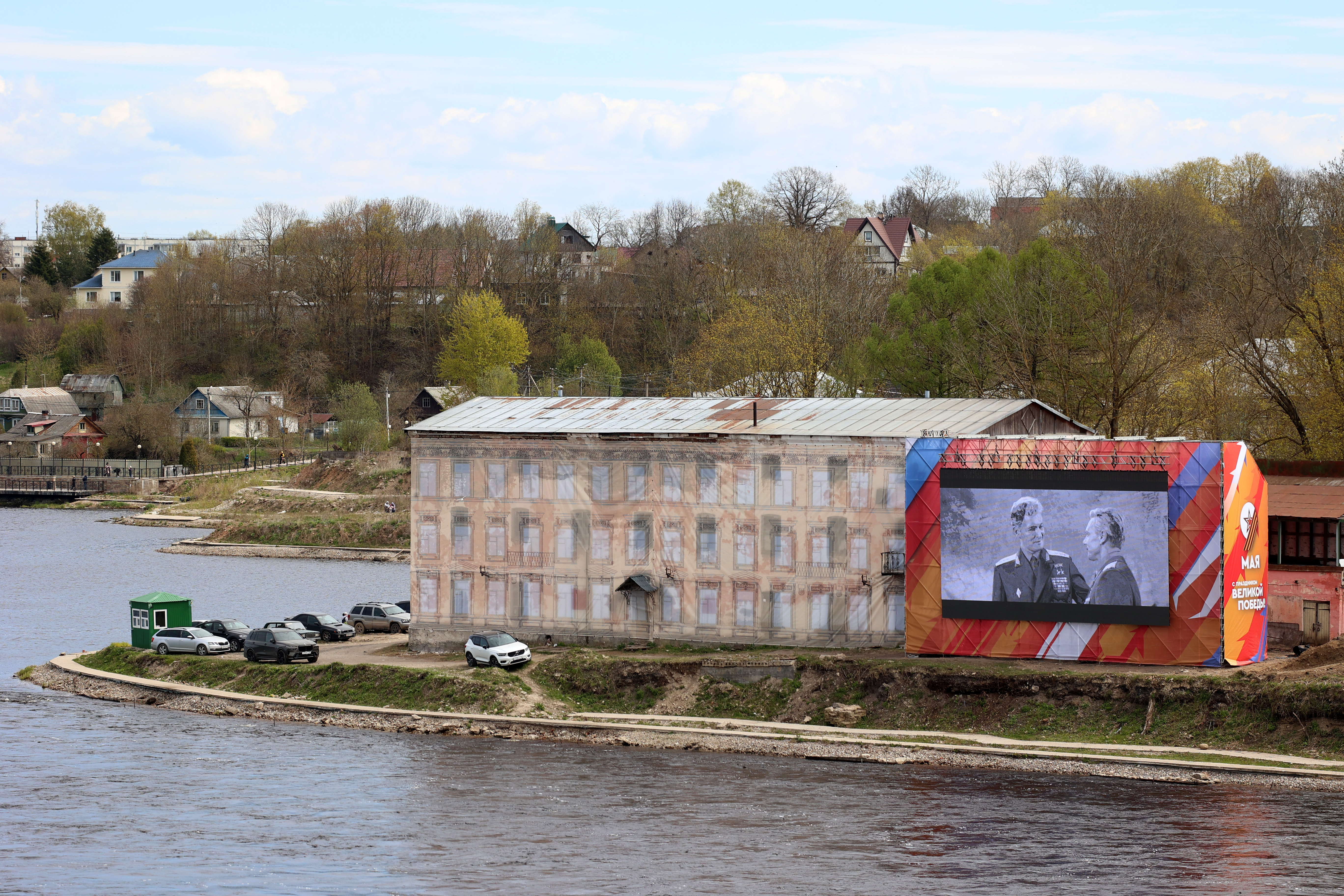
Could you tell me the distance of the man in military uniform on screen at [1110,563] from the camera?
146 ft

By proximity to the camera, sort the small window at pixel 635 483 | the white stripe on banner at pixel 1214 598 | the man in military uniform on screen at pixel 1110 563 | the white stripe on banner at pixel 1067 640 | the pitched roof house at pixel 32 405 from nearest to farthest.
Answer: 1. the white stripe on banner at pixel 1214 598
2. the man in military uniform on screen at pixel 1110 563
3. the white stripe on banner at pixel 1067 640
4. the small window at pixel 635 483
5. the pitched roof house at pixel 32 405

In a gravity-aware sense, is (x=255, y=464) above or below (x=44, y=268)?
below

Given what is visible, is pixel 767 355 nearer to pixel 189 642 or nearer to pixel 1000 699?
pixel 189 642

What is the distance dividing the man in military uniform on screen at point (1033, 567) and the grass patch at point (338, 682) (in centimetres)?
1662

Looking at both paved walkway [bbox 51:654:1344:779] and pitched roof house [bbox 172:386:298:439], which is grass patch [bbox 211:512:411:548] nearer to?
pitched roof house [bbox 172:386:298:439]

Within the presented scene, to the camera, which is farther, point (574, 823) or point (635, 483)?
point (635, 483)

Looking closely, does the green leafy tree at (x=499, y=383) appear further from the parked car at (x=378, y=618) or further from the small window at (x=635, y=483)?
the small window at (x=635, y=483)

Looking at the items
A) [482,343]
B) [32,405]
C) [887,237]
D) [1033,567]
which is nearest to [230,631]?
[1033,567]

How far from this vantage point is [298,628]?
55.2 meters

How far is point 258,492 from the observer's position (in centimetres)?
11925

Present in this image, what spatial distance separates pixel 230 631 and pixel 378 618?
709cm

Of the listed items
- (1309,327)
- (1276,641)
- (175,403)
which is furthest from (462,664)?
(175,403)

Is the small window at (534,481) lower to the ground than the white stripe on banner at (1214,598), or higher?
higher

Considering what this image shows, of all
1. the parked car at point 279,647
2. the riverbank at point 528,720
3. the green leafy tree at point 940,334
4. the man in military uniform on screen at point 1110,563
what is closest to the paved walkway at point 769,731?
the riverbank at point 528,720
